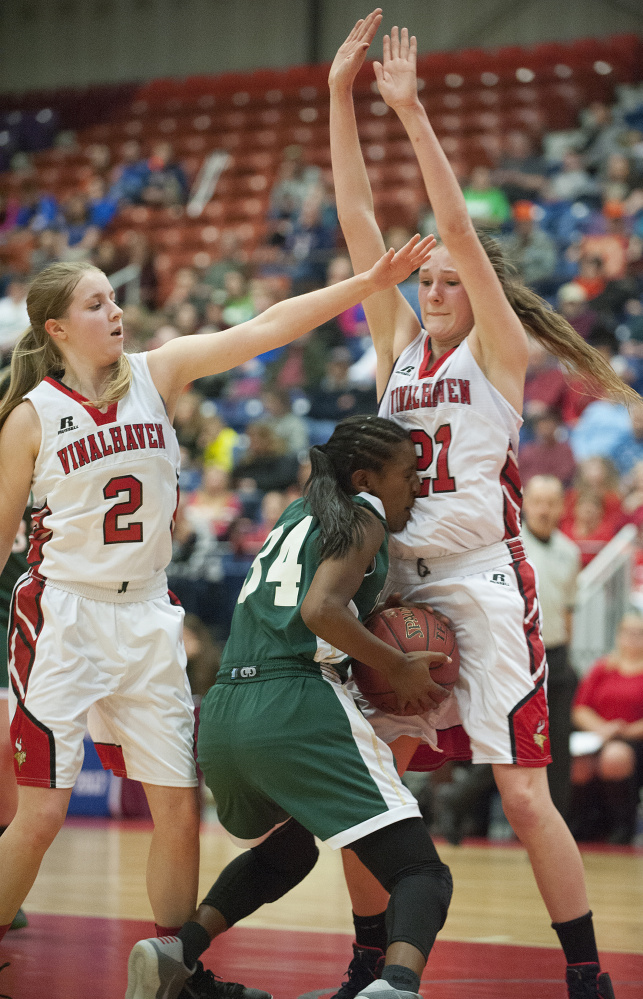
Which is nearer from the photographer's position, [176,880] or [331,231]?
[176,880]

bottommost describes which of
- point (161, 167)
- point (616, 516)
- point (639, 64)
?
point (616, 516)

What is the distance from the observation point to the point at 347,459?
3232 mm

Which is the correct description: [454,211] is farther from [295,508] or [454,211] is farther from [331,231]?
[331,231]

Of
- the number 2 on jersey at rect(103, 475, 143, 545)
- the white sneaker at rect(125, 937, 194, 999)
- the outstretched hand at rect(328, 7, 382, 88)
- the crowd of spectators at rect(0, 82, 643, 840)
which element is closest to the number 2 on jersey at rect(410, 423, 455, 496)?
the number 2 on jersey at rect(103, 475, 143, 545)

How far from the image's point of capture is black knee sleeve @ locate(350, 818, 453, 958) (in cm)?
272

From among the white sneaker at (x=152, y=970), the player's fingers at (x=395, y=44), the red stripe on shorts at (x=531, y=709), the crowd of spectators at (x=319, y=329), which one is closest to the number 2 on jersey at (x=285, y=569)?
the red stripe on shorts at (x=531, y=709)

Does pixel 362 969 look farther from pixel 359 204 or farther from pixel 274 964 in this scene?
pixel 359 204

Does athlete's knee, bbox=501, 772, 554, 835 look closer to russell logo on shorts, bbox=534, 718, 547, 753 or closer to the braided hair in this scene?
russell logo on shorts, bbox=534, 718, 547, 753

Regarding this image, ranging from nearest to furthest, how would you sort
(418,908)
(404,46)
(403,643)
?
(418,908) < (403,643) < (404,46)

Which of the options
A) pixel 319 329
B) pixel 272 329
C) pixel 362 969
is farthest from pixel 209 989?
Answer: pixel 319 329

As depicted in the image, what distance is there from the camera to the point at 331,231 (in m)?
A: 14.4

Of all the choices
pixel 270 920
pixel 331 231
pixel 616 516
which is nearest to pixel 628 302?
pixel 616 516

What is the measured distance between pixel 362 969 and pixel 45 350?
1.96m

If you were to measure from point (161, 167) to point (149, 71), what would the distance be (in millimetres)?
4009
